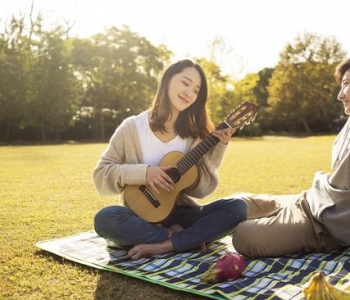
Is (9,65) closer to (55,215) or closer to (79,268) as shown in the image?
(55,215)

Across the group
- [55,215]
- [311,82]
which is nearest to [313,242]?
[55,215]

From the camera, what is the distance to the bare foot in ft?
12.1

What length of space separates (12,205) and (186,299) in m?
4.28

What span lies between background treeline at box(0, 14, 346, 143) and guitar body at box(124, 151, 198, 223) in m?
26.0

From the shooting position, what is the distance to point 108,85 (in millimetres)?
36531

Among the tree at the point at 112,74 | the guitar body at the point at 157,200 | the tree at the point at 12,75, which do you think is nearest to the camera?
the guitar body at the point at 157,200

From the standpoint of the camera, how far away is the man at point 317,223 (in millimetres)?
3475

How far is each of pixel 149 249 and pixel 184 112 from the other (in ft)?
4.73

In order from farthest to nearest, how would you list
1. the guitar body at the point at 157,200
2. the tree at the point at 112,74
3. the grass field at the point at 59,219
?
the tree at the point at 112,74 → the guitar body at the point at 157,200 → the grass field at the point at 59,219

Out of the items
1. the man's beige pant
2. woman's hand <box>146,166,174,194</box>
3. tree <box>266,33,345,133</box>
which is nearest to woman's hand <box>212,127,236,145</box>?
woman's hand <box>146,166,174,194</box>

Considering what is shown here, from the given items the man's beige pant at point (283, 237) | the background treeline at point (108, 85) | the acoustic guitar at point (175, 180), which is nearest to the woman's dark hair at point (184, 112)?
the acoustic guitar at point (175, 180)

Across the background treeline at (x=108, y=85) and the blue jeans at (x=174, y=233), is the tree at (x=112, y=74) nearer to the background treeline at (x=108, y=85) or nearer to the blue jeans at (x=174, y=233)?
the background treeline at (x=108, y=85)

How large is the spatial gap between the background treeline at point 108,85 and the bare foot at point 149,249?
26.3 metres

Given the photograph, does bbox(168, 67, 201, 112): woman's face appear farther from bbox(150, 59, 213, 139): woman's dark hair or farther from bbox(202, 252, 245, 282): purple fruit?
bbox(202, 252, 245, 282): purple fruit
